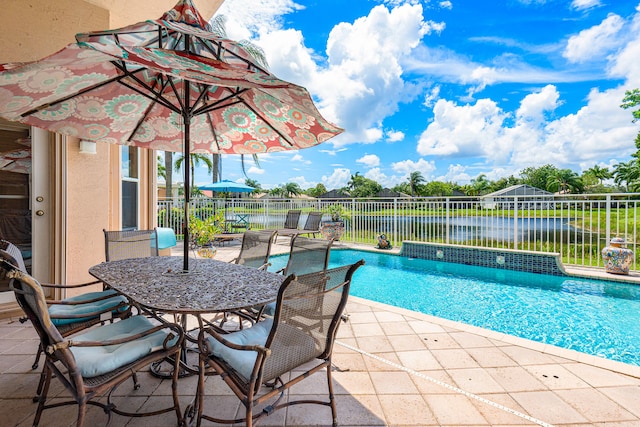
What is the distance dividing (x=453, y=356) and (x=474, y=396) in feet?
1.81

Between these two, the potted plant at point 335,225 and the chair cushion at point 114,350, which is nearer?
the chair cushion at point 114,350

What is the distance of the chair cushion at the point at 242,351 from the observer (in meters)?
1.54

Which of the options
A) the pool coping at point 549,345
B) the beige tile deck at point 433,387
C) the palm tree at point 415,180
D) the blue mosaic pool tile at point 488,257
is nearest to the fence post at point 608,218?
the pool coping at point 549,345

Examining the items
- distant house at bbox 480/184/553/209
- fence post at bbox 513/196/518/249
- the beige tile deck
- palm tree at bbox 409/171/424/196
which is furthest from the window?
palm tree at bbox 409/171/424/196

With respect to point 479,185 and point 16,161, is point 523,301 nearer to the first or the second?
point 16,161

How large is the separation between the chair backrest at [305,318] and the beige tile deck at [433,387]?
1.67ft

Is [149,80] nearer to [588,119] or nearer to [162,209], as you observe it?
[162,209]

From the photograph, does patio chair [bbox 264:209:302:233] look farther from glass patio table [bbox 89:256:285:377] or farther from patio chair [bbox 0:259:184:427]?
patio chair [bbox 0:259:184:427]

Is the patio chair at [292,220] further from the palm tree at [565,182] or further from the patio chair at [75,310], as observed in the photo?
the palm tree at [565,182]

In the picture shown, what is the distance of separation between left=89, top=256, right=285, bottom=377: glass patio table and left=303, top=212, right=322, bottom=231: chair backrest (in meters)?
6.31

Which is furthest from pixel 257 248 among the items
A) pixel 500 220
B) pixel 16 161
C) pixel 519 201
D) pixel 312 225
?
pixel 519 201

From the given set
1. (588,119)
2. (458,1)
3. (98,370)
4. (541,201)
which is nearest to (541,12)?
(458,1)

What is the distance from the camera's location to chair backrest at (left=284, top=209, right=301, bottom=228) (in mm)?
9773

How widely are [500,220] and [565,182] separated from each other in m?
54.7
